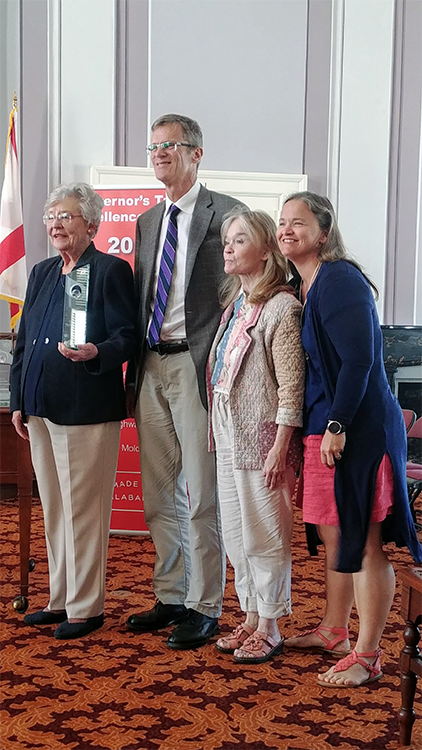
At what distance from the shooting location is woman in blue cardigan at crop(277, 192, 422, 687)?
6.97 ft

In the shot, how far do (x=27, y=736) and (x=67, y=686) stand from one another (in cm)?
30

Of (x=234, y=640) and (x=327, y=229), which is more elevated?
(x=327, y=229)

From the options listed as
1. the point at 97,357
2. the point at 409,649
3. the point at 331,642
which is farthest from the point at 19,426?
the point at 409,649

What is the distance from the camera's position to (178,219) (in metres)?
2.67

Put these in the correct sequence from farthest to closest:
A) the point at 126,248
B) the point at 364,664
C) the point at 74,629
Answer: the point at 126,248
the point at 74,629
the point at 364,664

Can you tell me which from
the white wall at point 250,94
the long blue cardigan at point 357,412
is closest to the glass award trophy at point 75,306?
the long blue cardigan at point 357,412

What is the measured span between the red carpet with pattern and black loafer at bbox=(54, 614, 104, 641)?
3cm

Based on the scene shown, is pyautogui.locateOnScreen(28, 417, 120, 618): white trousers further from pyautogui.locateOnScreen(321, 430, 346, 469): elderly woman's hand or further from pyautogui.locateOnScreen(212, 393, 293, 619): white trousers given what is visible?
pyautogui.locateOnScreen(321, 430, 346, 469): elderly woman's hand

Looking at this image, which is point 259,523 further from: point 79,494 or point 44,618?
point 44,618

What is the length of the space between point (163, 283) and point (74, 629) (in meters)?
1.20

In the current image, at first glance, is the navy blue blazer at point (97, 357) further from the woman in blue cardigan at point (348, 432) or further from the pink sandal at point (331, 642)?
the pink sandal at point (331, 642)

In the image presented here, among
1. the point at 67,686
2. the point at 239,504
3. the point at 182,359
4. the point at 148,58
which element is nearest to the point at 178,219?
the point at 182,359

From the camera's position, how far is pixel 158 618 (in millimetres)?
2662

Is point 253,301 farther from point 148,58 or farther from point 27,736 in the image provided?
point 148,58
